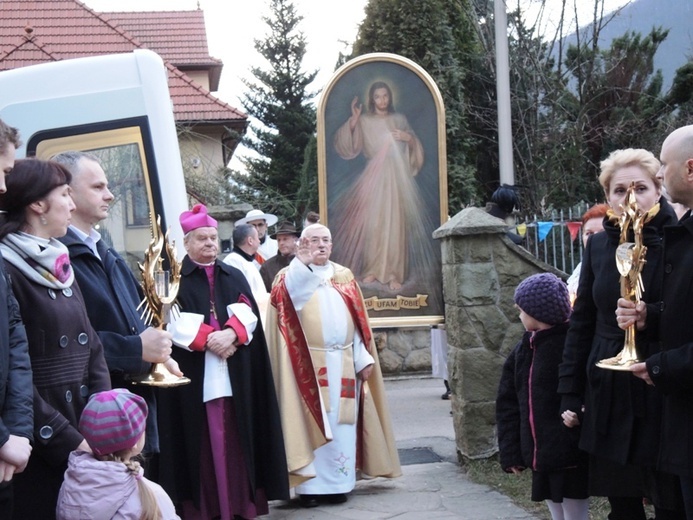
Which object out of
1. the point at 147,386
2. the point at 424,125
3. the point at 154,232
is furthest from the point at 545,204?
the point at 147,386

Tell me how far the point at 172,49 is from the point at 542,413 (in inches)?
1045

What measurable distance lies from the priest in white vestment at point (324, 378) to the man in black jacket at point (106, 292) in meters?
2.51

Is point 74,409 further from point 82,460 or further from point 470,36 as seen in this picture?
point 470,36

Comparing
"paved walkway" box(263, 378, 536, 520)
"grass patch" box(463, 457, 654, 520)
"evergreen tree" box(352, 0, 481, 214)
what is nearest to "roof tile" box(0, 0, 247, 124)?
"evergreen tree" box(352, 0, 481, 214)

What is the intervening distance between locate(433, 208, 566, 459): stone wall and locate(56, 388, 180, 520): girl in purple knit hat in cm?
424

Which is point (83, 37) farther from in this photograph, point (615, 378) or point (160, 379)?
point (615, 378)

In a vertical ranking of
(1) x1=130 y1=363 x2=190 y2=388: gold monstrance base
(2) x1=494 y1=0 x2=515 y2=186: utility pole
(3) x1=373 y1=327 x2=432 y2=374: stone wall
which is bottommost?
(3) x1=373 y1=327 x2=432 y2=374: stone wall

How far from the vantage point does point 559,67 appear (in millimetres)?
19781

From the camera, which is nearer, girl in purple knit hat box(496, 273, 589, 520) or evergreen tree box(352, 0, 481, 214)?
girl in purple knit hat box(496, 273, 589, 520)

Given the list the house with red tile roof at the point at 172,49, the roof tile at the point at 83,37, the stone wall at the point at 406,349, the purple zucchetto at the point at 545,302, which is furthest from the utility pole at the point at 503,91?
the purple zucchetto at the point at 545,302

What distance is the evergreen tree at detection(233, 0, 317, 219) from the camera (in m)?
37.0

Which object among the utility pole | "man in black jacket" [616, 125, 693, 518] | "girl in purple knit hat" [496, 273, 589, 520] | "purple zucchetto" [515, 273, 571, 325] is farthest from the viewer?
the utility pole

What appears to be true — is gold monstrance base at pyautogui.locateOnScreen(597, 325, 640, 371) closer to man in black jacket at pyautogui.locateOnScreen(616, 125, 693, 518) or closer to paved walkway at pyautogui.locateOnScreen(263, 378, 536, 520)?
man in black jacket at pyautogui.locateOnScreen(616, 125, 693, 518)

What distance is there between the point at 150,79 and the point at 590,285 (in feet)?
9.41
